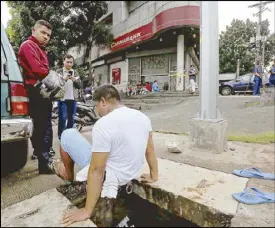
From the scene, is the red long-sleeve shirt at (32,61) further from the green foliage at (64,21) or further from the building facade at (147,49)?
the building facade at (147,49)

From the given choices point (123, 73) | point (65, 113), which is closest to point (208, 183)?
point (65, 113)

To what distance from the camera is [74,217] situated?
4.78ft

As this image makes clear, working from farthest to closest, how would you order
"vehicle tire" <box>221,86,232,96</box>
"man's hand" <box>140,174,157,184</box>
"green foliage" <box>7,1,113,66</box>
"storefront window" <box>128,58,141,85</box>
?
"storefront window" <box>128,58,141,85</box> → "vehicle tire" <box>221,86,232,96</box> → "green foliage" <box>7,1,113,66</box> → "man's hand" <box>140,174,157,184</box>

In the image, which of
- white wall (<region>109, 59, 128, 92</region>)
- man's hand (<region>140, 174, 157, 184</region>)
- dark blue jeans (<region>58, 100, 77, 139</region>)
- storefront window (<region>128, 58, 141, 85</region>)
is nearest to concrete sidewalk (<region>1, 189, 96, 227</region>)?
man's hand (<region>140, 174, 157, 184</region>)

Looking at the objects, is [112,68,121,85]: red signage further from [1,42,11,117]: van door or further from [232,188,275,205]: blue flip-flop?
[1,42,11,117]: van door

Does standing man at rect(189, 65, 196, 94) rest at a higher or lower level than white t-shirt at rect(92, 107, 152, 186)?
higher

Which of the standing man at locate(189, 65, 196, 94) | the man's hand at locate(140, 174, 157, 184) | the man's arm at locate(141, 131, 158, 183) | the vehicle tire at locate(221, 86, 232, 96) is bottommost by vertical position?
the man's hand at locate(140, 174, 157, 184)

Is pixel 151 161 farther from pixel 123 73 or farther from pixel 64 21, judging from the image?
pixel 123 73

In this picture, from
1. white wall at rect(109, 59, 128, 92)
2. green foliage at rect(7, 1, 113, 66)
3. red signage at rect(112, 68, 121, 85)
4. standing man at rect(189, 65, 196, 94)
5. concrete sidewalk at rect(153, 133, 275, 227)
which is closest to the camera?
concrete sidewalk at rect(153, 133, 275, 227)

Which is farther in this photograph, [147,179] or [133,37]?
[133,37]

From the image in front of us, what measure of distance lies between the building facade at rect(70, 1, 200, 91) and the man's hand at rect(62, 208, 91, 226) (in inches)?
419

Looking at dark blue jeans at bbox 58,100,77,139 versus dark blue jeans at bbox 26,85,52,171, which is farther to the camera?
dark blue jeans at bbox 58,100,77,139

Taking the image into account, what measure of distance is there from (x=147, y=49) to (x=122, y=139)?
580 inches

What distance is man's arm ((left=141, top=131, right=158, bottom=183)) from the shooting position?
1993mm
